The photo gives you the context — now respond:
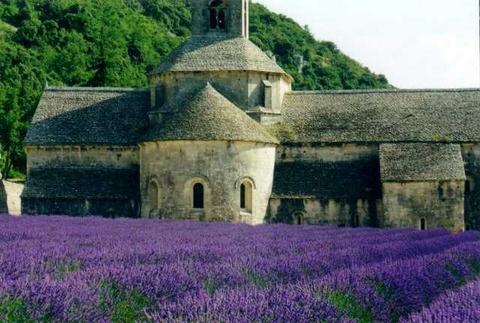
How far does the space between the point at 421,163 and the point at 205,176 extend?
9.16 m

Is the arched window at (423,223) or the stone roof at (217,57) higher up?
the stone roof at (217,57)

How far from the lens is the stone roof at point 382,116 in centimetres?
3928

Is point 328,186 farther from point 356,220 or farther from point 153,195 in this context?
point 153,195

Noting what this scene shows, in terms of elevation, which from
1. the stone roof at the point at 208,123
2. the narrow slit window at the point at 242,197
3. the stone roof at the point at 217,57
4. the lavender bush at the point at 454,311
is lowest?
the lavender bush at the point at 454,311

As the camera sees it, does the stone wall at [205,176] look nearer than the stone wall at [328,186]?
Yes

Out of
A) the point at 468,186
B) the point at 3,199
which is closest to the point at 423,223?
the point at 468,186

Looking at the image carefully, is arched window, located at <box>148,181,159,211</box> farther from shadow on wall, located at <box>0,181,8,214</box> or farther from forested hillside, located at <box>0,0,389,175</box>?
forested hillside, located at <box>0,0,389,175</box>

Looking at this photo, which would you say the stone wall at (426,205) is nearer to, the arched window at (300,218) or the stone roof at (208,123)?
the arched window at (300,218)

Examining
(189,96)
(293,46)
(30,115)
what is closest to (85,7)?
(293,46)

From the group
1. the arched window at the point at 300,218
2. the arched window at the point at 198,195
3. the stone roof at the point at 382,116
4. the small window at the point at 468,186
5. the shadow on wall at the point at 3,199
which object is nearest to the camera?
the arched window at the point at 198,195

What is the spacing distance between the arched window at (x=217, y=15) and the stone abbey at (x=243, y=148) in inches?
2.9

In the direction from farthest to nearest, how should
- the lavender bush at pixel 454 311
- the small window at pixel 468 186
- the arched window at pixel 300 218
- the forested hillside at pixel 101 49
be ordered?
the forested hillside at pixel 101 49 < the small window at pixel 468 186 < the arched window at pixel 300 218 < the lavender bush at pixel 454 311

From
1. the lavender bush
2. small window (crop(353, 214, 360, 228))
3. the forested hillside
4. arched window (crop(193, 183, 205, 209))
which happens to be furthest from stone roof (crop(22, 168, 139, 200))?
the lavender bush

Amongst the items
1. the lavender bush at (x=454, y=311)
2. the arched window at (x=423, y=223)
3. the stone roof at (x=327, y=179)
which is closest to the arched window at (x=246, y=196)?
the stone roof at (x=327, y=179)
